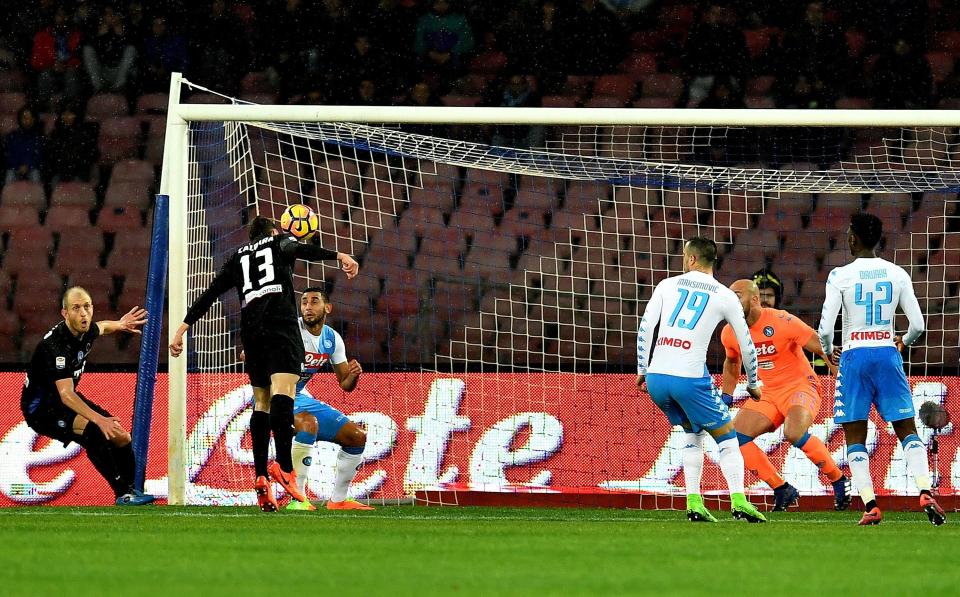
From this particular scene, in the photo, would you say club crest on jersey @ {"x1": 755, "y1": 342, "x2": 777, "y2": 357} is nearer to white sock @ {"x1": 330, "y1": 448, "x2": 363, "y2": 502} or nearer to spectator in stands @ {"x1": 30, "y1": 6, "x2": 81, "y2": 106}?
white sock @ {"x1": 330, "y1": 448, "x2": 363, "y2": 502}

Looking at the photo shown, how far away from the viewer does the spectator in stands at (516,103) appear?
16109 mm

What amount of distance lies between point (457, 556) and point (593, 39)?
39.4ft

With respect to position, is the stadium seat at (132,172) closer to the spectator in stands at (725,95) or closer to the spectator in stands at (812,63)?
the spectator in stands at (725,95)

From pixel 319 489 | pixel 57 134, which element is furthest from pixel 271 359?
pixel 57 134

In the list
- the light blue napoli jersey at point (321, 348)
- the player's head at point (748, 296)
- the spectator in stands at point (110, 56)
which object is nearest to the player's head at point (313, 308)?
the light blue napoli jersey at point (321, 348)

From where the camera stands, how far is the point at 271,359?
9.32 metres

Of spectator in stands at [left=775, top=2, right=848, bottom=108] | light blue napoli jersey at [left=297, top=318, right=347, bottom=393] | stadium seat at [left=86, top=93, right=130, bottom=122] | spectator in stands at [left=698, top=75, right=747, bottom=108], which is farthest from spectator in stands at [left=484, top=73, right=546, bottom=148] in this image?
light blue napoli jersey at [left=297, top=318, right=347, bottom=393]

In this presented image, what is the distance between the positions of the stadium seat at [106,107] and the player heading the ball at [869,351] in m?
9.97

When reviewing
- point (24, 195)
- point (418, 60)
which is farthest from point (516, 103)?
point (24, 195)

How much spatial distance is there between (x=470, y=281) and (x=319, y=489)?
2.53 meters

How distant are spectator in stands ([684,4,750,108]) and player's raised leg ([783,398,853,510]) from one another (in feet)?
21.1

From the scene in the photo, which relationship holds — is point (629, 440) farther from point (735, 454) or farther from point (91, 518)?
point (91, 518)

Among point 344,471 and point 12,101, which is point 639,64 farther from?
point 344,471

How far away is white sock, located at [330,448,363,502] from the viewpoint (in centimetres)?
1019
